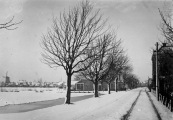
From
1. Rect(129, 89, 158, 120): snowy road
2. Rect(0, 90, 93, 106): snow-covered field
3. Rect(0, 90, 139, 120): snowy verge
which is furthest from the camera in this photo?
Rect(0, 90, 93, 106): snow-covered field

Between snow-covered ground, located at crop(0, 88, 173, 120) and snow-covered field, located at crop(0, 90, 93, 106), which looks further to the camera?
snow-covered field, located at crop(0, 90, 93, 106)

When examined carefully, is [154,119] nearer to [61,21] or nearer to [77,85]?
[61,21]

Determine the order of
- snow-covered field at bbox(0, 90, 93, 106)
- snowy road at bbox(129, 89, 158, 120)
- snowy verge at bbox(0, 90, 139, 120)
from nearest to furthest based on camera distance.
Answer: snowy verge at bbox(0, 90, 139, 120) → snowy road at bbox(129, 89, 158, 120) → snow-covered field at bbox(0, 90, 93, 106)

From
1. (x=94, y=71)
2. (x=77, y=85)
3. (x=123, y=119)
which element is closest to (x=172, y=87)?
(x=94, y=71)

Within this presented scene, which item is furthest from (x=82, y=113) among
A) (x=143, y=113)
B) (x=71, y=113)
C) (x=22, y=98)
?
(x=22, y=98)

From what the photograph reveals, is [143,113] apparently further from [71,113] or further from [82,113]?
[71,113]

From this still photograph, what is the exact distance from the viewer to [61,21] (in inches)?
598

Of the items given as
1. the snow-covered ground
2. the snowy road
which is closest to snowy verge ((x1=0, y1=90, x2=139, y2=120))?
the snow-covered ground

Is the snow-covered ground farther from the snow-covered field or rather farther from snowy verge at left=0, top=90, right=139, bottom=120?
the snow-covered field

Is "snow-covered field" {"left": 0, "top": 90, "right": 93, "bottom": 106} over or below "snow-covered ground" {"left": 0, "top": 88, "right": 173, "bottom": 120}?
below

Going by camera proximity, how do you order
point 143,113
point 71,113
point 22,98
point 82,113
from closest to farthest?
point 71,113 < point 82,113 < point 143,113 < point 22,98

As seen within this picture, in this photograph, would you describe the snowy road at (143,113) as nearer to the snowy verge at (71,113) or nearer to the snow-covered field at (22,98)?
the snowy verge at (71,113)

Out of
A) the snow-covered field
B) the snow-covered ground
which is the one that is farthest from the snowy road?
the snow-covered field

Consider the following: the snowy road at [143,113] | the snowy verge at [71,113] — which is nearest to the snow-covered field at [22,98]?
the snowy verge at [71,113]
